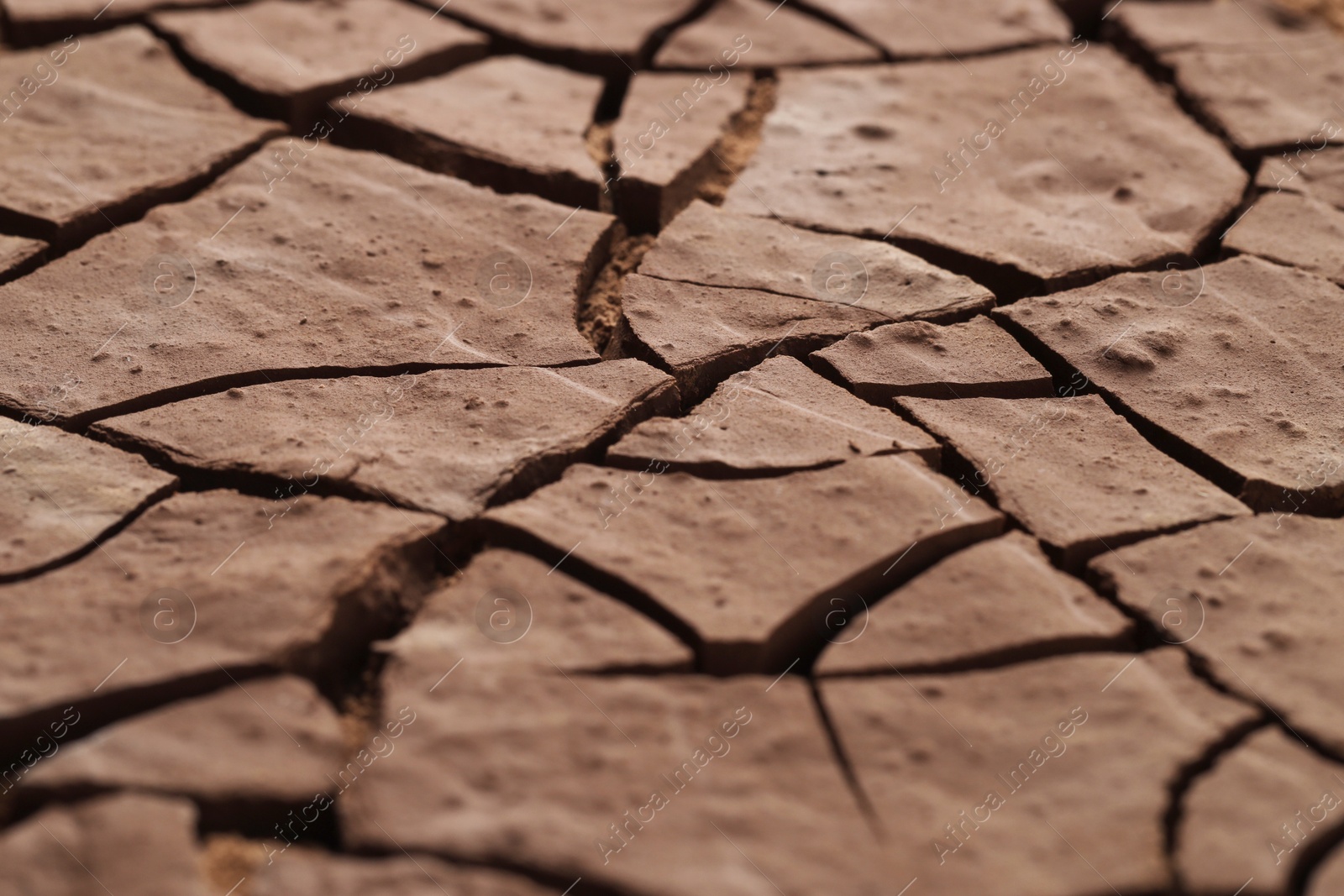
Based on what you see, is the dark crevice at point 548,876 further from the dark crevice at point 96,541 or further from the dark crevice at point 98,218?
the dark crevice at point 98,218

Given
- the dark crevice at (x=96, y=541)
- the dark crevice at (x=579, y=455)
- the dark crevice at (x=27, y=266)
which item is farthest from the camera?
the dark crevice at (x=27, y=266)

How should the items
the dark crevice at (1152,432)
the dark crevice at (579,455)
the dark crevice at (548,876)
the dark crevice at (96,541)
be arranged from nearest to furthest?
the dark crevice at (548,876) → the dark crevice at (96,541) → the dark crevice at (579,455) → the dark crevice at (1152,432)

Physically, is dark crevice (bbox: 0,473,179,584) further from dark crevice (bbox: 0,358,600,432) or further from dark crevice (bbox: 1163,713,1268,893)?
dark crevice (bbox: 1163,713,1268,893)

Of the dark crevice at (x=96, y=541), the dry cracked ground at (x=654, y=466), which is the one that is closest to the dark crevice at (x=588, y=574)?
the dry cracked ground at (x=654, y=466)

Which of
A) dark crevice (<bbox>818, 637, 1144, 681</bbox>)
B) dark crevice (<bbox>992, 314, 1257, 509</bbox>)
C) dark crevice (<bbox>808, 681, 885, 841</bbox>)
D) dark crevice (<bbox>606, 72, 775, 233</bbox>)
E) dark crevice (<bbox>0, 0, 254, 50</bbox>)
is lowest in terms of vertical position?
dark crevice (<bbox>808, 681, 885, 841</bbox>)

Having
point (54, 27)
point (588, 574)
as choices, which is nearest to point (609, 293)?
point (588, 574)

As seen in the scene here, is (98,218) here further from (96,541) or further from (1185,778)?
(1185,778)

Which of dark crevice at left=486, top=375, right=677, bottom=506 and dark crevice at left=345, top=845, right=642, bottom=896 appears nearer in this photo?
dark crevice at left=345, top=845, right=642, bottom=896

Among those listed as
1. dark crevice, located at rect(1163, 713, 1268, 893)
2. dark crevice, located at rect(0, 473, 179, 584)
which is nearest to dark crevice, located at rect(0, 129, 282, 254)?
dark crevice, located at rect(0, 473, 179, 584)

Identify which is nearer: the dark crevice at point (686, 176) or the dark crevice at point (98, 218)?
the dark crevice at point (98, 218)
